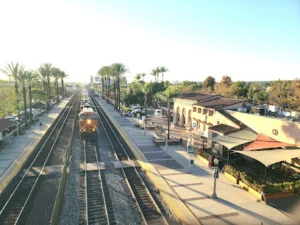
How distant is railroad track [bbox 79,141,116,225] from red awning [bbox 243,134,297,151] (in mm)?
12669

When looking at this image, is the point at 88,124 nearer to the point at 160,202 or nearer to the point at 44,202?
the point at 44,202

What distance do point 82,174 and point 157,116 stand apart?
3442cm

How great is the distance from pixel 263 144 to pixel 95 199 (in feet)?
48.7

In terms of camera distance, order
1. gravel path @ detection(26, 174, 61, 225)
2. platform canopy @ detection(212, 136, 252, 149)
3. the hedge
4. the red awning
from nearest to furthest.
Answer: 1. gravel path @ detection(26, 174, 61, 225)
2. the hedge
3. the red awning
4. platform canopy @ detection(212, 136, 252, 149)

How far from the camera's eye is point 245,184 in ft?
60.1

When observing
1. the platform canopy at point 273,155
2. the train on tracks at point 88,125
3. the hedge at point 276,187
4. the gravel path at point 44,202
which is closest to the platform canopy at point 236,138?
the platform canopy at point 273,155

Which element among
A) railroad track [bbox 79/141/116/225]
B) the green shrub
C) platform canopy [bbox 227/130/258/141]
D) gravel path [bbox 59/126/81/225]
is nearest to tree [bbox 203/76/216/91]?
platform canopy [bbox 227/130/258/141]

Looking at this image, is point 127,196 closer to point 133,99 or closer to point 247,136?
point 247,136

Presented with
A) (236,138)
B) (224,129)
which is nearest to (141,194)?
(236,138)

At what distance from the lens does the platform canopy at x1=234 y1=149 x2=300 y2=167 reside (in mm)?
17836

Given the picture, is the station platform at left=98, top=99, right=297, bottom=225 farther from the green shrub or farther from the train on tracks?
the train on tracks

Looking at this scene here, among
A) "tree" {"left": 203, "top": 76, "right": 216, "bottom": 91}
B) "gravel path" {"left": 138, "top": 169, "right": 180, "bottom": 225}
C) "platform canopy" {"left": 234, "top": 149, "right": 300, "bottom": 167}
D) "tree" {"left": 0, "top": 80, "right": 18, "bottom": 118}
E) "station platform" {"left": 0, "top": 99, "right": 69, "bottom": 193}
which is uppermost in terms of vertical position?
"tree" {"left": 203, "top": 76, "right": 216, "bottom": 91}

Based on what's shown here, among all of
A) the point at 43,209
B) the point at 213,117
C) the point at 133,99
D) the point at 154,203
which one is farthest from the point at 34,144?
the point at 133,99

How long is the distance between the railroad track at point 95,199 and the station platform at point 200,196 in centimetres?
398
